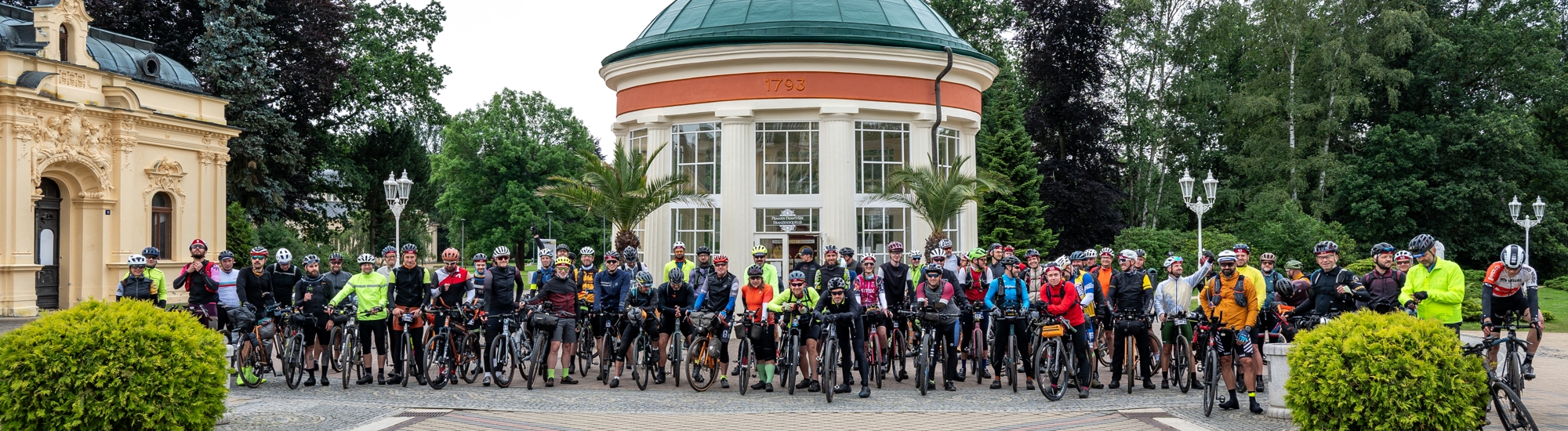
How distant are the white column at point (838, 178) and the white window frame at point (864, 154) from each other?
0.25 m

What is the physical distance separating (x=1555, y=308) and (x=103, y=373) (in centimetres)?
3139

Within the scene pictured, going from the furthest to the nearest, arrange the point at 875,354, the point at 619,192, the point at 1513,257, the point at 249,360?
the point at 619,192 < the point at 875,354 < the point at 249,360 < the point at 1513,257

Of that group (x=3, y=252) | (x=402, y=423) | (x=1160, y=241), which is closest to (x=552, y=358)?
(x=402, y=423)

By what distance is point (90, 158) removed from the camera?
82.9 feet

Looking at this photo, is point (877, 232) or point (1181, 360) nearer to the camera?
point (1181, 360)

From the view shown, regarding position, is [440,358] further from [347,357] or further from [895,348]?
[895,348]

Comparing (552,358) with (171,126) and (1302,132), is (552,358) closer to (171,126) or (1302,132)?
(171,126)

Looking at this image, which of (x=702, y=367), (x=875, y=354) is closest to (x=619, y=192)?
(x=702, y=367)

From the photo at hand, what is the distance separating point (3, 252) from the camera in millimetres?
23422

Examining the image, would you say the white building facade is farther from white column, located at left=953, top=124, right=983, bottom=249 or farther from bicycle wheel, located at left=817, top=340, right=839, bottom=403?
bicycle wheel, located at left=817, top=340, right=839, bottom=403

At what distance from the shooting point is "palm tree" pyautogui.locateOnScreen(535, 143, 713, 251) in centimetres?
A: 2328

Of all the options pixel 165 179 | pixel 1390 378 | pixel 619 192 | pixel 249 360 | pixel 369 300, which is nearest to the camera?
pixel 1390 378

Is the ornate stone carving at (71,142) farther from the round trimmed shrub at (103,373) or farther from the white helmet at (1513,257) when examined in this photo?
the white helmet at (1513,257)

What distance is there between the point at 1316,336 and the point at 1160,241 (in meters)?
27.1
